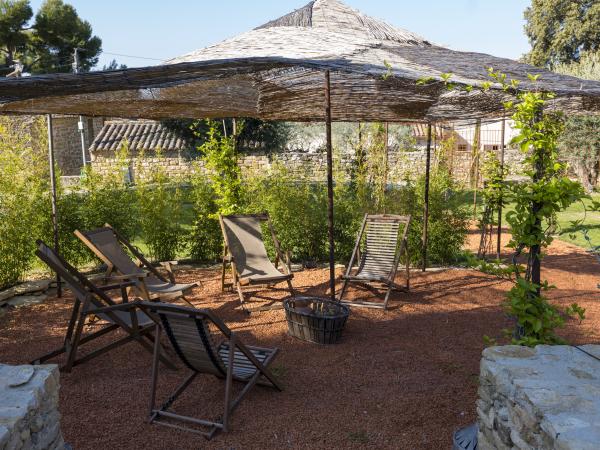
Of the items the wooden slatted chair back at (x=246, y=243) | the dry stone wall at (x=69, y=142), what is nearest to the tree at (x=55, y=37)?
the dry stone wall at (x=69, y=142)

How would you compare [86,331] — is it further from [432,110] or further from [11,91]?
[432,110]

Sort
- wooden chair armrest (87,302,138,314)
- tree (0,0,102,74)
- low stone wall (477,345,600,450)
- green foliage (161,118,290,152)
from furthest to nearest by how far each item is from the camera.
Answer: tree (0,0,102,74) < green foliage (161,118,290,152) < wooden chair armrest (87,302,138,314) < low stone wall (477,345,600,450)

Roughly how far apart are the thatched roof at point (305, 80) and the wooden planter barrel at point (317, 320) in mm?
1959

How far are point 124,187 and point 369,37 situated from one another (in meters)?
4.05

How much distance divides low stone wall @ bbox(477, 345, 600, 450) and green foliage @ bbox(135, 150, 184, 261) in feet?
18.2

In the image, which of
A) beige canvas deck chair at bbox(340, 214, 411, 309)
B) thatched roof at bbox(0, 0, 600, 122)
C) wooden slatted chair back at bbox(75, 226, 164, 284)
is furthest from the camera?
beige canvas deck chair at bbox(340, 214, 411, 309)

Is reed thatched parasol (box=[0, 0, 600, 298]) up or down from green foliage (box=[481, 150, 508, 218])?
up

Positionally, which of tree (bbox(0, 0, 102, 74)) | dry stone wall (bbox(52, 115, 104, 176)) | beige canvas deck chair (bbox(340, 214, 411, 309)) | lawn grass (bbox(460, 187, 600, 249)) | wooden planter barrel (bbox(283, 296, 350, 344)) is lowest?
lawn grass (bbox(460, 187, 600, 249))

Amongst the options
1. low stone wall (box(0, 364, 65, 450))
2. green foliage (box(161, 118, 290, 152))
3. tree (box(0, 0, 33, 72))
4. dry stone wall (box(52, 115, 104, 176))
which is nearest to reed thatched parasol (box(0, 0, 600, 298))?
low stone wall (box(0, 364, 65, 450))

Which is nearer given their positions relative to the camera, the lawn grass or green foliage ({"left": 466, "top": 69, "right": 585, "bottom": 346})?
green foliage ({"left": 466, "top": 69, "right": 585, "bottom": 346})

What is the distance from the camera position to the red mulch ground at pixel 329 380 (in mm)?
3061

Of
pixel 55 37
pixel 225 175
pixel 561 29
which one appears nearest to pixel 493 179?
pixel 225 175

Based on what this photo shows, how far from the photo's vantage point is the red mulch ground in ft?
10.0

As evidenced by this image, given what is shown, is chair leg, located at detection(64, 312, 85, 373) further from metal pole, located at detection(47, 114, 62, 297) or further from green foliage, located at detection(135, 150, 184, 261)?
green foliage, located at detection(135, 150, 184, 261)
